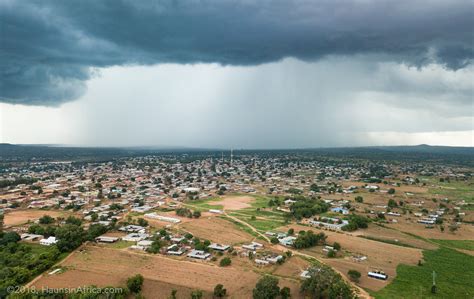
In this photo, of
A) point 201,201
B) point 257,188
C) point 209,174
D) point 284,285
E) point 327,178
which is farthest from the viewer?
point 209,174

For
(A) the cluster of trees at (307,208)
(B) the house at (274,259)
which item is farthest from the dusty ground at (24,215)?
(A) the cluster of trees at (307,208)

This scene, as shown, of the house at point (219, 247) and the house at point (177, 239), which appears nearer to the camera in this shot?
the house at point (219, 247)

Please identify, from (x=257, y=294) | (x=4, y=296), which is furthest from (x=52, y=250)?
(x=257, y=294)

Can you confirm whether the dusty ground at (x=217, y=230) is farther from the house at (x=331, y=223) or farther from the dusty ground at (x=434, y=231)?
the dusty ground at (x=434, y=231)

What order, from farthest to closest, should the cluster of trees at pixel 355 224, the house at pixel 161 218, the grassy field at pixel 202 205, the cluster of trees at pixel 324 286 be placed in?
1. the grassy field at pixel 202 205
2. the house at pixel 161 218
3. the cluster of trees at pixel 355 224
4. the cluster of trees at pixel 324 286

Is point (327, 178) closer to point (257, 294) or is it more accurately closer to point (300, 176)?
point (300, 176)

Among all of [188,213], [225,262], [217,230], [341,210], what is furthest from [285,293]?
[341,210]
